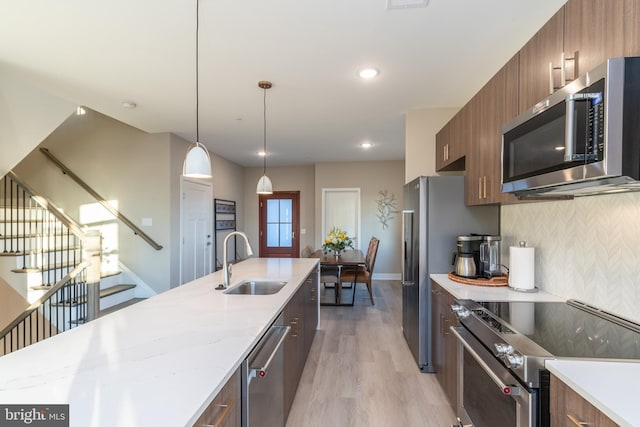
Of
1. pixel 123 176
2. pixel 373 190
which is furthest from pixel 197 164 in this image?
pixel 373 190

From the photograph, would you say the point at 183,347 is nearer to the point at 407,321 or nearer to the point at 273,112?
the point at 407,321

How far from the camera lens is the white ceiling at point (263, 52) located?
5.96ft

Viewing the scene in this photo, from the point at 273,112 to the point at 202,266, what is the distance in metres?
3.19

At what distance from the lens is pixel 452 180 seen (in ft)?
8.31

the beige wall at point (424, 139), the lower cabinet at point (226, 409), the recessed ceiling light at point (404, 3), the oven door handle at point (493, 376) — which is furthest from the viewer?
the beige wall at point (424, 139)

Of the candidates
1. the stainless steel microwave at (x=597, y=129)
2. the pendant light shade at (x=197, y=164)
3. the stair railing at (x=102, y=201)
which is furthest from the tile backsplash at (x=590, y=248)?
the stair railing at (x=102, y=201)

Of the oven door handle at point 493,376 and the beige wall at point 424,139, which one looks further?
the beige wall at point 424,139

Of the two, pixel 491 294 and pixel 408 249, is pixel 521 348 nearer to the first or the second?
pixel 491 294

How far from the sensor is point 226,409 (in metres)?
1.02

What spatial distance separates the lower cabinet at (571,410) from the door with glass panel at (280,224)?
20.4 ft

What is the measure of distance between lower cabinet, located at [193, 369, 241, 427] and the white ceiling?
6.48 ft

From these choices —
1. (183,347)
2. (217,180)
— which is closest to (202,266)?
(217,180)

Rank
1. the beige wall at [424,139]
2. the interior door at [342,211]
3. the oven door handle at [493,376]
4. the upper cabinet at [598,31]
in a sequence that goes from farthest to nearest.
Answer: the interior door at [342,211], the beige wall at [424,139], the oven door handle at [493,376], the upper cabinet at [598,31]

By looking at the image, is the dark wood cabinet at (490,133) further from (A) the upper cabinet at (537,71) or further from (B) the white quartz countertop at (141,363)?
(B) the white quartz countertop at (141,363)
